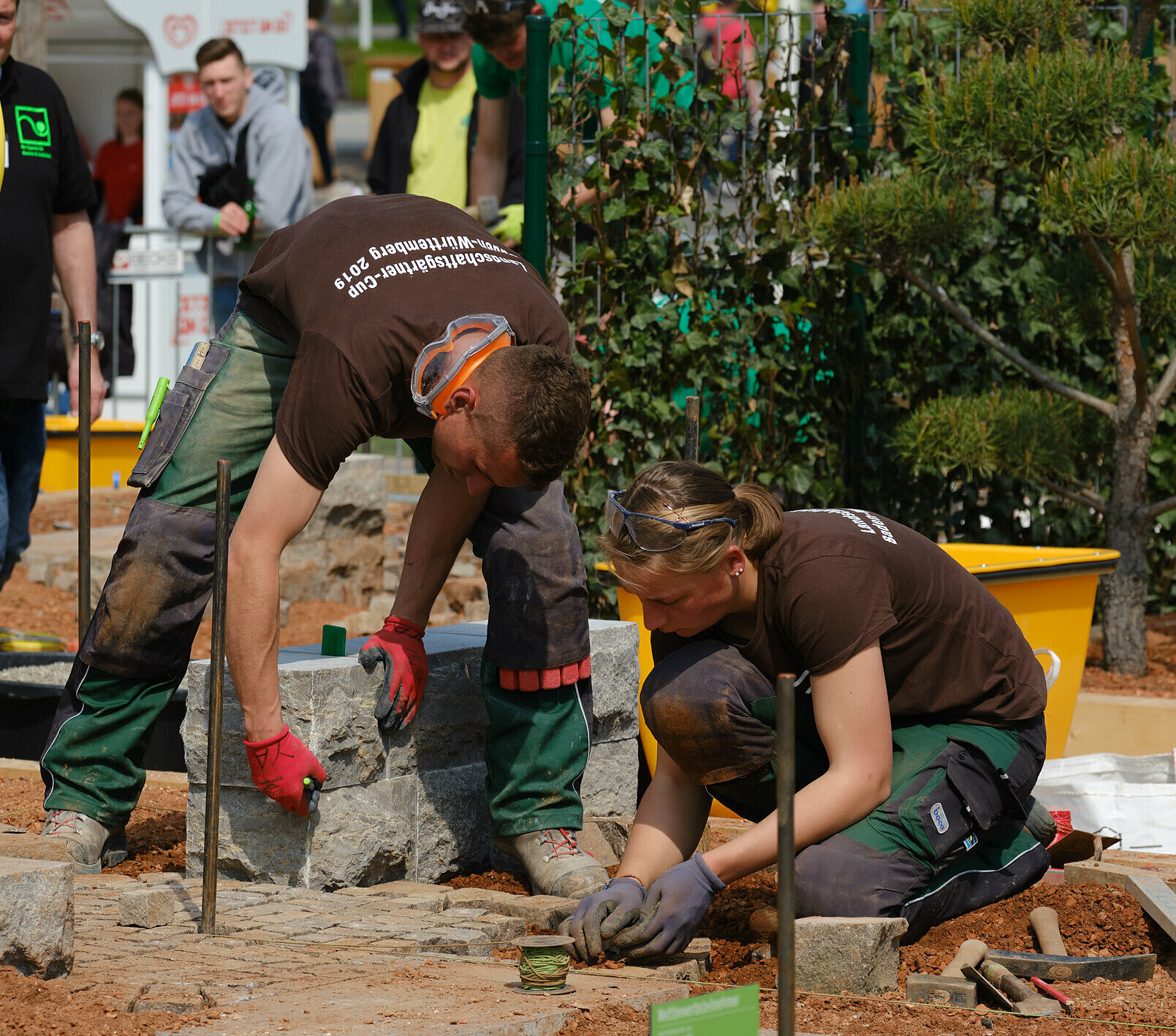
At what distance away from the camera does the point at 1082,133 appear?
4.69 meters

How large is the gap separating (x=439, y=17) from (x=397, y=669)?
434 cm

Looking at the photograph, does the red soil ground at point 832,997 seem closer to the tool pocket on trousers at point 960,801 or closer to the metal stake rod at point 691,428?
the tool pocket on trousers at point 960,801

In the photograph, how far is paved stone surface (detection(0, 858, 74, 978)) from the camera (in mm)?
2275

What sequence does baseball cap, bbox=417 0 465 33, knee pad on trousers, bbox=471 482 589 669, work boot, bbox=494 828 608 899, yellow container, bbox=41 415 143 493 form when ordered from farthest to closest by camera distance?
yellow container, bbox=41 415 143 493 < baseball cap, bbox=417 0 465 33 < knee pad on trousers, bbox=471 482 589 669 < work boot, bbox=494 828 608 899

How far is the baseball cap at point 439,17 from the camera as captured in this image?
670 cm

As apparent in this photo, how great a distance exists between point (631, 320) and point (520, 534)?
7.24ft

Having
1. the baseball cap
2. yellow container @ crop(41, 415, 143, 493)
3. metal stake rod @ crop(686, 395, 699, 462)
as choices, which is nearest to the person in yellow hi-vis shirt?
the baseball cap

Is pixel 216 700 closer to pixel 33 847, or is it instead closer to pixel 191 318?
pixel 33 847

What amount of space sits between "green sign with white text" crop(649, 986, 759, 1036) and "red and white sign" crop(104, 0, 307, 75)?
28.4 feet

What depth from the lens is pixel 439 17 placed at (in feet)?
22.2

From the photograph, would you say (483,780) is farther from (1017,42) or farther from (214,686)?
(1017,42)

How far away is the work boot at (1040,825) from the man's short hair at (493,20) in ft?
10.9

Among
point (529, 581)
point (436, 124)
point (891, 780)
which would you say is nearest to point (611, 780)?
point (529, 581)

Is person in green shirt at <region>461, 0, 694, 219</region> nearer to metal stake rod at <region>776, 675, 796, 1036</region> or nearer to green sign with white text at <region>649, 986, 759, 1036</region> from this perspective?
metal stake rod at <region>776, 675, 796, 1036</region>
